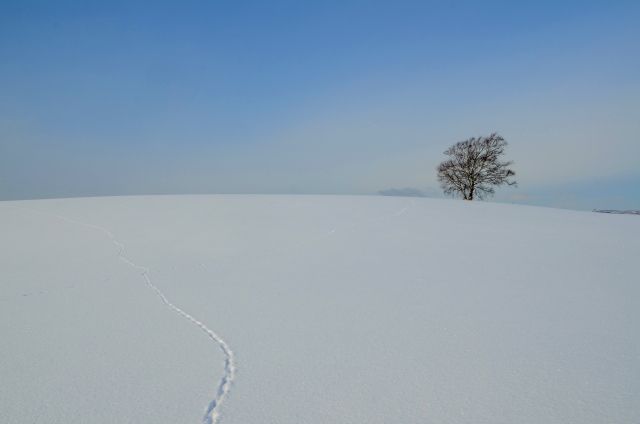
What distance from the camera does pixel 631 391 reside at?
135 cm

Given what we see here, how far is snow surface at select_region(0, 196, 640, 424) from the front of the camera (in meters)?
1.29

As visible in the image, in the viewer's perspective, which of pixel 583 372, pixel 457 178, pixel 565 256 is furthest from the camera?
pixel 457 178

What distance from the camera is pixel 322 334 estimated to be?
74.8 inches

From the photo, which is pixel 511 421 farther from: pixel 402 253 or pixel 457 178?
pixel 457 178

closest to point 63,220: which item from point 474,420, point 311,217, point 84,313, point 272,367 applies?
point 311,217

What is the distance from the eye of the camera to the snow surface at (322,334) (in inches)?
50.9

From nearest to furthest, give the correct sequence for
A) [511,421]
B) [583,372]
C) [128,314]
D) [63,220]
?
[511,421] < [583,372] < [128,314] < [63,220]

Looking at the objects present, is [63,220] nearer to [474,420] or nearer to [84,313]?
[84,313]

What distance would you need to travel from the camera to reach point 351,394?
136 cm

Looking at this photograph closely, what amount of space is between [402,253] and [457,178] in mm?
14205

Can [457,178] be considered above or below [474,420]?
above

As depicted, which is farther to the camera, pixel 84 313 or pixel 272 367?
pixel 84 313

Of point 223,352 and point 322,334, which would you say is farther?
point 322,334

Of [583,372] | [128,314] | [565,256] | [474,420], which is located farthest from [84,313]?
[565,256]
